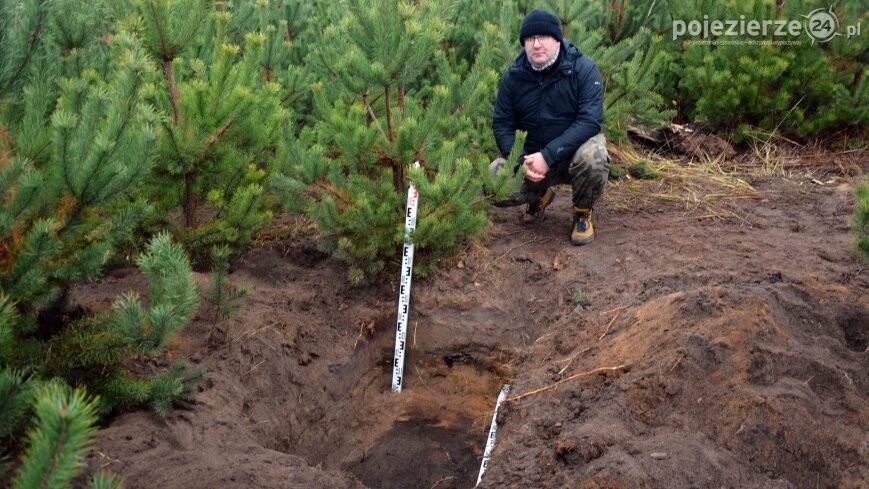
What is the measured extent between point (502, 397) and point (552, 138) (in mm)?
2106

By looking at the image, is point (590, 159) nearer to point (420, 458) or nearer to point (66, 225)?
point (420, 458)

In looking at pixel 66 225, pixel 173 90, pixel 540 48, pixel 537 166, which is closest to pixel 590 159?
pixel 537 166

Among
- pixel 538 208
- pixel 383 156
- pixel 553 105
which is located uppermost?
pixel 553 105

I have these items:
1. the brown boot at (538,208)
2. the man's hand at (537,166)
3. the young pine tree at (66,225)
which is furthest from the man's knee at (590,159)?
the young pine tree at (66,225)

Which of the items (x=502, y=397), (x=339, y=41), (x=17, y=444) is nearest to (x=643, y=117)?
(x=339, y=41)

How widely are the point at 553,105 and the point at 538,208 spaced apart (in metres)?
0.87

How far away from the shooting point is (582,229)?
207 inches

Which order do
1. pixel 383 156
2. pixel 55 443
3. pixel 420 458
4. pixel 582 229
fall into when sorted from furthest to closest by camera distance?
1. pixel 582 229
2. pixel 383 156
3. pixel 420 458
4. pixel 55 443

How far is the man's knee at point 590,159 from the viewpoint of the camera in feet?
16.6

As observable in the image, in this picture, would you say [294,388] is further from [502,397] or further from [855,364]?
[855,364]

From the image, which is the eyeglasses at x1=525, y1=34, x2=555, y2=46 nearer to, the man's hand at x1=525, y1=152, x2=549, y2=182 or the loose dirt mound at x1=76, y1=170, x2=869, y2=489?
the man's hand at x1=525, y1=152, x2=549, y2=182

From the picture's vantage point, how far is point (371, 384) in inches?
183

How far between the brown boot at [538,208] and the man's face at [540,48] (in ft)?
3.51

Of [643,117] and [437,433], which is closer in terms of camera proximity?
[437,433]
